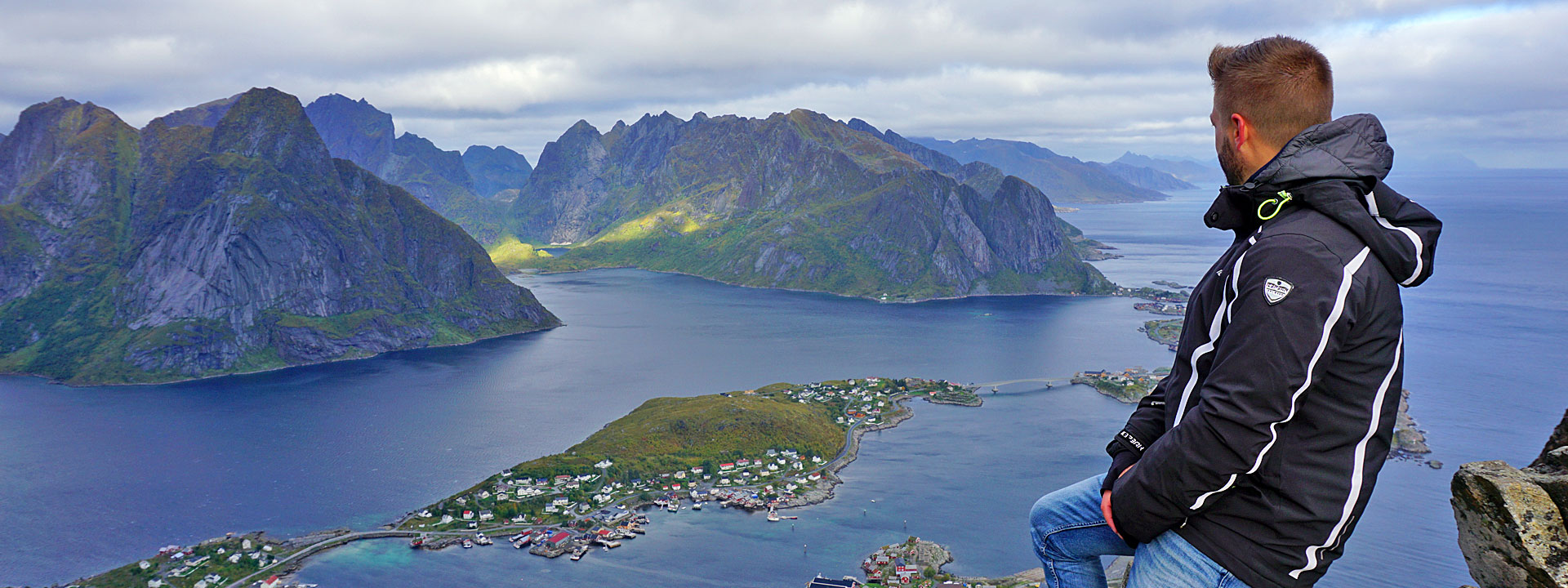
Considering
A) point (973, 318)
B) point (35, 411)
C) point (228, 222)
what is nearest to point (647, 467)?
point (35, 411)

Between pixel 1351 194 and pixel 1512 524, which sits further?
pixel 1512 524

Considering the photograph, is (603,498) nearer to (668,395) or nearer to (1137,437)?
(668,395)

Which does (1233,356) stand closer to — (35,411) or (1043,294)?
(35,411)

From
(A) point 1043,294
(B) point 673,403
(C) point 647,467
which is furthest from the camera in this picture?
(A) point 1043,294

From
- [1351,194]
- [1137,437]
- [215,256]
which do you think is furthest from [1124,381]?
[215,256]

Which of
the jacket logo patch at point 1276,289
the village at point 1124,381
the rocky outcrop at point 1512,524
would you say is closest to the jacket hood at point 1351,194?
the jacket logo patch at point 1276,289

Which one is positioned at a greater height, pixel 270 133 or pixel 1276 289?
pixel 270 133
